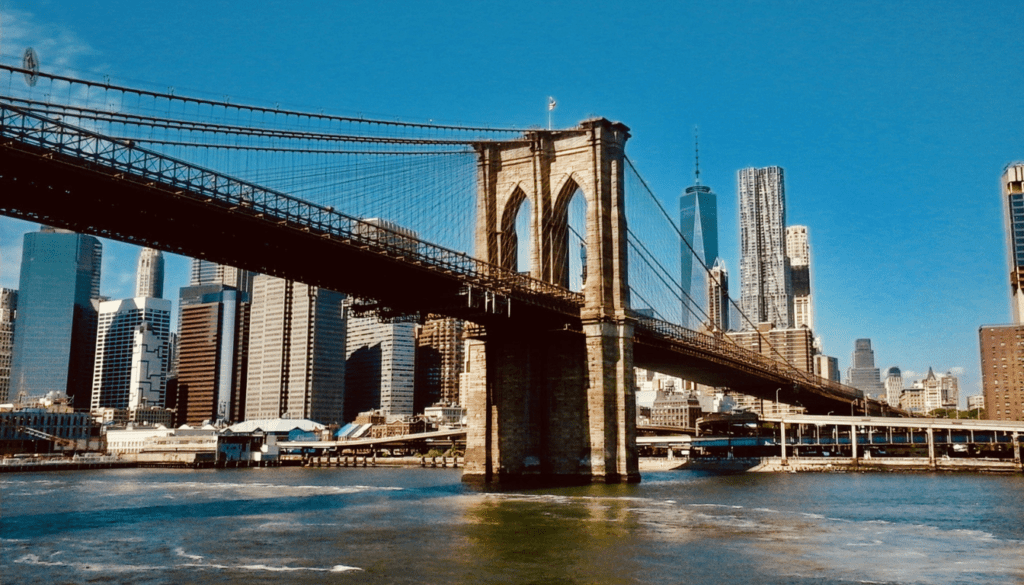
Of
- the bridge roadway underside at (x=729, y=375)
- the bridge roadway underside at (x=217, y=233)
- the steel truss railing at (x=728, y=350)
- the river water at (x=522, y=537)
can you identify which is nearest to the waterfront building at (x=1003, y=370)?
the steel truss railing at (x=728, y=350)

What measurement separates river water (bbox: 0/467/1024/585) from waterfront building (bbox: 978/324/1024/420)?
489 feet

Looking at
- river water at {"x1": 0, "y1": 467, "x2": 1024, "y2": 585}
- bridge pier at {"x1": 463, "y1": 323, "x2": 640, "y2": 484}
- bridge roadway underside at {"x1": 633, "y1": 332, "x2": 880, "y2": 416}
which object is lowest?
river water at {"x1": 0, "y1": 467, "x2": 1024, "y2": 585}

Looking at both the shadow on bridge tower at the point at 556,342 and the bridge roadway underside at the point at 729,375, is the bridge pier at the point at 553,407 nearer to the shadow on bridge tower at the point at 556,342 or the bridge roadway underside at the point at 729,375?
the shadow on bridge tower at the point at 556,342

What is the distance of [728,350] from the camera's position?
317 ft

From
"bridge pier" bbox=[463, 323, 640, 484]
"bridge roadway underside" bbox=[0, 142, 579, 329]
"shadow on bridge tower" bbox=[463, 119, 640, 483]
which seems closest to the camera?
"bridge roadway underside" bbox=[0, 142, 579, 329]

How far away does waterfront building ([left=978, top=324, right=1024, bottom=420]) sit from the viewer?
623 ft

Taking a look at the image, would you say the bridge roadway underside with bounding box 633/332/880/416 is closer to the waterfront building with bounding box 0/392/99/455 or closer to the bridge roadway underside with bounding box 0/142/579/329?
the bridge roadway underside with bounding box 0/142/579/329

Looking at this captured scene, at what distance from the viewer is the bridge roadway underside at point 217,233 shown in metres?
38.5

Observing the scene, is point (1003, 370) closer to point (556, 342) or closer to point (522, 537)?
point (556, 342)

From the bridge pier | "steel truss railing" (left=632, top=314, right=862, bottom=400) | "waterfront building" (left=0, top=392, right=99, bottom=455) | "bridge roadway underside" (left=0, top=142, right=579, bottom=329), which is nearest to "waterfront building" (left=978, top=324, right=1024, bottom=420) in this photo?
"steel truss railing" (left=632, top=314, right=862, bottom=400)

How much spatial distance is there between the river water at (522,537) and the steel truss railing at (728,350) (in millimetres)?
19846

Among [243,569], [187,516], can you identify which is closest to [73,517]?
[187,516]

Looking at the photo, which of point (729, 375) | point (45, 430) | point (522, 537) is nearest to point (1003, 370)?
point (729, 375)

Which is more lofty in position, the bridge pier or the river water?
the bridge pier
